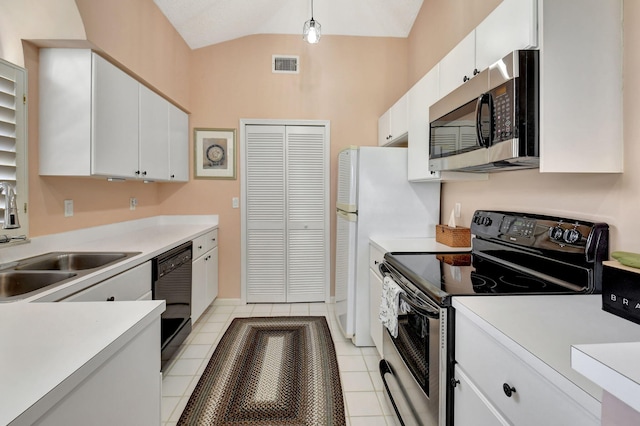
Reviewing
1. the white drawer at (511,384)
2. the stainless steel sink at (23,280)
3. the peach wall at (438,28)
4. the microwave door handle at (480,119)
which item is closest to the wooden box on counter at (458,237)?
the microwave door handle at (480,119)

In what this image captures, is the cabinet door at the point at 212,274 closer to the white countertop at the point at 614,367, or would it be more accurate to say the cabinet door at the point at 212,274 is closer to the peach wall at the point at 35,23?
the peach wall at the point at 35,23

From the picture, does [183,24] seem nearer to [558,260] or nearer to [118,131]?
[118,131]

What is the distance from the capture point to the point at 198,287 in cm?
288

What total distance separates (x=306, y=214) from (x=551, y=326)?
2.82 m

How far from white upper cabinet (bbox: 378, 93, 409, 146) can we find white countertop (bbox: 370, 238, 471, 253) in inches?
35.6

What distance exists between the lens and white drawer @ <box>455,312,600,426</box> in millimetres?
691

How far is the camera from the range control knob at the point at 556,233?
1.31m

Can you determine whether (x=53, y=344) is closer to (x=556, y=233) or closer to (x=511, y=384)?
(x=511, y=384)

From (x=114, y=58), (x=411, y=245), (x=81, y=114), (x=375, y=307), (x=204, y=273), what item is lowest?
(x=375, y=307)

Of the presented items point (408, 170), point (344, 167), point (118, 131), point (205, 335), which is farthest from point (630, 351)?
point (205, 335)

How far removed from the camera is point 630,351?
439 mm

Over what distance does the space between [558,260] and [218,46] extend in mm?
3632

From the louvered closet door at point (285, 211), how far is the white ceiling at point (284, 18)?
102cm

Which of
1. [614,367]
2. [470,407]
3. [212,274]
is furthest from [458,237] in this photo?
[212,274]
